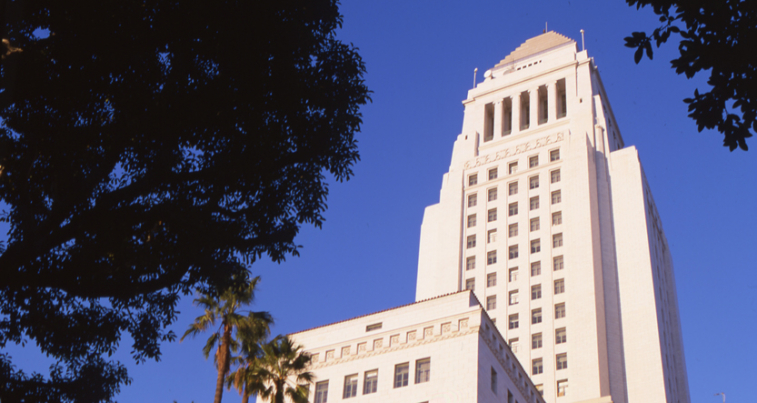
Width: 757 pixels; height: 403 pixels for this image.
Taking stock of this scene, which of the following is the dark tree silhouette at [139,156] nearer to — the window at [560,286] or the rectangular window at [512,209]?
the window at [560,286]

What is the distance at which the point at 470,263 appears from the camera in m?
77.6

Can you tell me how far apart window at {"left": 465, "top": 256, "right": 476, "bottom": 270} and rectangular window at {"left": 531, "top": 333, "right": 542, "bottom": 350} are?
34.9 ft

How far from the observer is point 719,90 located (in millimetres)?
12094

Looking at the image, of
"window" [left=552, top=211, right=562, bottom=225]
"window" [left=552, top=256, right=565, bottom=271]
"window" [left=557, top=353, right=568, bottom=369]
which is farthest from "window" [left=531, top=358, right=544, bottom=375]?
"window" [left=552, top=211, right=562, bottom=225]

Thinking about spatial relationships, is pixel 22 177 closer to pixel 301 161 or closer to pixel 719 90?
pixel 301 161

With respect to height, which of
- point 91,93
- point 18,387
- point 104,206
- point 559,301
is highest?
point 559,301

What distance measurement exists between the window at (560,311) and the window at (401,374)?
31.3 m

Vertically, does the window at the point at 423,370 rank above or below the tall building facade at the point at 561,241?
below

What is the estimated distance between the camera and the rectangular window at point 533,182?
261ft

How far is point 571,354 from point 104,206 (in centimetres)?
5565

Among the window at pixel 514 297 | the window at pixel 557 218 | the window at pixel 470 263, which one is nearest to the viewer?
the window at pixel 514 297

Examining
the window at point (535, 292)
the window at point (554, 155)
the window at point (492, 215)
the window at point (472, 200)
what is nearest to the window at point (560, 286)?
the window at point (535, 292)

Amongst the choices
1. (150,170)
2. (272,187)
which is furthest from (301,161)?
(150,170)

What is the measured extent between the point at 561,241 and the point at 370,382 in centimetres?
3743
